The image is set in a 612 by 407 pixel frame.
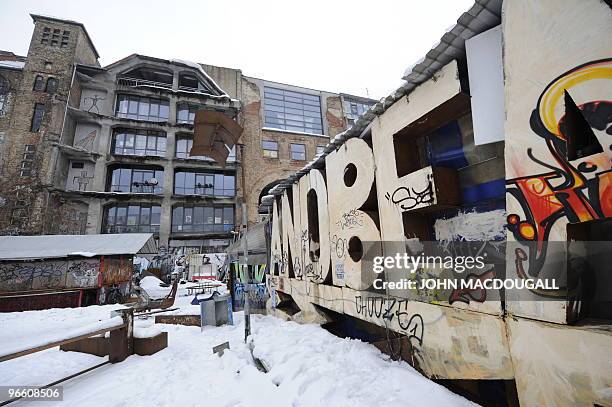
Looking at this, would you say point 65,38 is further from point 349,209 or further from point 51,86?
point 349,209

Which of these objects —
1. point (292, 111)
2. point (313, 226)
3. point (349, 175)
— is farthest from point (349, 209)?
point (292, 111)

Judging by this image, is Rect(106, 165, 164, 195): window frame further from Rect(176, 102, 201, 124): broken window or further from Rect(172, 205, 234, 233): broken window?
Rect(176, 102, 201, 124): broken window

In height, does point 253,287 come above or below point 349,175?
below

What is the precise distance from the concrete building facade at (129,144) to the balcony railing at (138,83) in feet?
0.35

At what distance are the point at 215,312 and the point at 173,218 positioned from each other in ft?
52.7

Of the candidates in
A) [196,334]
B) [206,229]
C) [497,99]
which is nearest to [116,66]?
[206,229]

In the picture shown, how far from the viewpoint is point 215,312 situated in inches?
331

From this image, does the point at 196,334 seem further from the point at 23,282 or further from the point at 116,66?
the point at 116,66

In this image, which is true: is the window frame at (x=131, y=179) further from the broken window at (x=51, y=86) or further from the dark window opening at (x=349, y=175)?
the dark window opening at (x=349, y=175)

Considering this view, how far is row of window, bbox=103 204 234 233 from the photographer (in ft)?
69.4

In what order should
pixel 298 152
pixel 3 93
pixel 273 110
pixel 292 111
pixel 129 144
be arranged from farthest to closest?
1. pixel 292 111
2. pixel 273 110
3. pixel 298 152
4. pixel 129 144
5. pixel 3 93

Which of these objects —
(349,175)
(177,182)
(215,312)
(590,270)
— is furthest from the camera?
(177,182)

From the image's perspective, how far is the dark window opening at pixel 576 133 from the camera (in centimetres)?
200

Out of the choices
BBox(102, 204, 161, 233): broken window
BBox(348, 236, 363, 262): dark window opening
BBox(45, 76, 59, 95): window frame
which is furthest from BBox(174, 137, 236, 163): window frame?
BBox(348, 236, 363, 262): dark window opening
